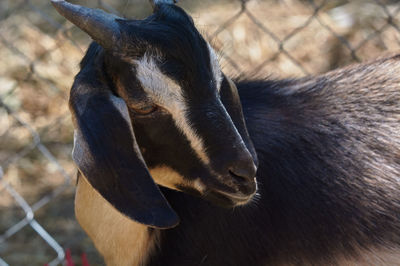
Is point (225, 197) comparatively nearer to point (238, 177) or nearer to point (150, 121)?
point (238, 177)

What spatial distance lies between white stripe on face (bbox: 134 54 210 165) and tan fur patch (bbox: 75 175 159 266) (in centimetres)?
37

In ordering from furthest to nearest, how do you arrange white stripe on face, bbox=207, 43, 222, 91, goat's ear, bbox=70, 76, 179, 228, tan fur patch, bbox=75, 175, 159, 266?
tan fur patch, bbox=75, 175, 159, 266 < white stripe on face, bbox=207, 43, 222, 91 < goat's ear, bbox=70, 76, 179, 228

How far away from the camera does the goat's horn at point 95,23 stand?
1.29m

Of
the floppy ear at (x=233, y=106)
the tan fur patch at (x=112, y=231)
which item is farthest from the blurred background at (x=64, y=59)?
the floppy ear at (x=233, y=106)

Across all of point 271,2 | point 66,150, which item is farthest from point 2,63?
point 271,2

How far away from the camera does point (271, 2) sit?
2840mm

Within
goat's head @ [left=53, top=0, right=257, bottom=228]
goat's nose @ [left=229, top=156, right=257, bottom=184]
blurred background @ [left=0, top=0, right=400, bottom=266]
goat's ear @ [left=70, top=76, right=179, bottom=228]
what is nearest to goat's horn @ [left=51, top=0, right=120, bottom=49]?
goat's head @ [left=53, top=0, right=257, bottom=228]

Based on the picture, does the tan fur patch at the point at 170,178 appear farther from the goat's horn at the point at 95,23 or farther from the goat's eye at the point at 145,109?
the goat's horn at the point at 95,23

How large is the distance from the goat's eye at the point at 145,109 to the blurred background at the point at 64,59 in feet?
3.11

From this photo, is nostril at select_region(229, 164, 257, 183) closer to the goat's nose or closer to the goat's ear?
the goat's nose

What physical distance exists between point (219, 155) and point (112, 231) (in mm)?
464

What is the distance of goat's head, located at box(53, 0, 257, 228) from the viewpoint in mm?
1265

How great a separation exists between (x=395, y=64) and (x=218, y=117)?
74cm

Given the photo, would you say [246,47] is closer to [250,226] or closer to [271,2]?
[271,2]
